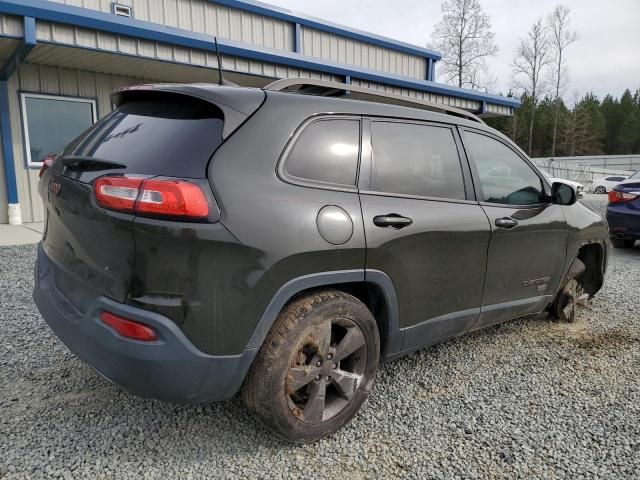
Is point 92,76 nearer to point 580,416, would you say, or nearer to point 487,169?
point 487,169

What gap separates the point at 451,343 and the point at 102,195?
276 cm

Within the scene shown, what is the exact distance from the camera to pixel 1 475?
2.06 metres

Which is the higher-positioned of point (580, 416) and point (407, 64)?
point (407, 64)

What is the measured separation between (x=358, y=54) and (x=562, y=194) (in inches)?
471

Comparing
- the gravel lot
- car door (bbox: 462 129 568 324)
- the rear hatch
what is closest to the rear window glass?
the rear hatch

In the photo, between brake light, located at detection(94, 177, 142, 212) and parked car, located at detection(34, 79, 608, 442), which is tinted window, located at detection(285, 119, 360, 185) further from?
brake light, located at detection(94, 177, 142, 212)

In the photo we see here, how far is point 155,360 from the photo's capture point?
1.92 metres

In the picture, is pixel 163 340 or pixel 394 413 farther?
pixel 394 413

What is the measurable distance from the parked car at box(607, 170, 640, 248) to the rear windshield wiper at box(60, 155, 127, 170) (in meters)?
7.70

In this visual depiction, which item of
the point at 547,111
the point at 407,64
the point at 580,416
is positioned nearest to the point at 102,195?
the point at 580,416

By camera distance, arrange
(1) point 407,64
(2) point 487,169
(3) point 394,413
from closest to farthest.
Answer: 1. (3) point 394,413
2. (2) point 487,169
3. (1) point 407,64

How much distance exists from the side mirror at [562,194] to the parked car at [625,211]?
4.61 metres

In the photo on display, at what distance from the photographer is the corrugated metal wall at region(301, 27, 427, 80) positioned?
13.2m

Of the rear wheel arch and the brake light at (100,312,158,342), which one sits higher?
the brake light at (100,312,158,342)
